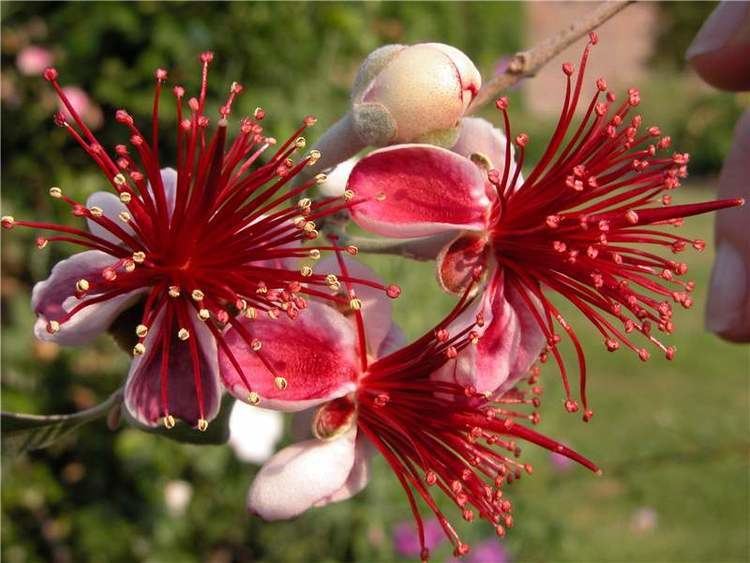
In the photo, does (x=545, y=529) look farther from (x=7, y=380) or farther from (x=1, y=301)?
(x=1, y=301)

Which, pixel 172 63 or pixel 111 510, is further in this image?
pixel 172 63

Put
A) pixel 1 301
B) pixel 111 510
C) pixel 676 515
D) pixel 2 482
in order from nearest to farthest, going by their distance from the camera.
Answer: pixel 2 482 → pixel 111 510 → pixel 1 301 → pixel 676 515

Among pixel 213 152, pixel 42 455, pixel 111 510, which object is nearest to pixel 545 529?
pixel 111 510

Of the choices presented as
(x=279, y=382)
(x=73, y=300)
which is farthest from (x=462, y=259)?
(x=73, y=300)

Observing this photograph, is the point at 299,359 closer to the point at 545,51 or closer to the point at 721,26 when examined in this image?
the point at 545,51

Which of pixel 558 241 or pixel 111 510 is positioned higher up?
pixel 558 241

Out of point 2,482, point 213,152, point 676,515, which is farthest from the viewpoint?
point 676,515

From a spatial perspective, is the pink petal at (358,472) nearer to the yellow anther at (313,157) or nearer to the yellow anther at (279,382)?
the yellow anther at (279,382)

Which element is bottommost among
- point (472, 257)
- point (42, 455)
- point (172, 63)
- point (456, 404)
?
point (42, 455)
